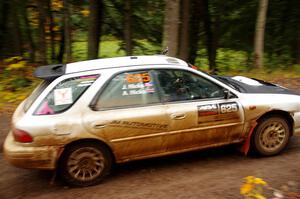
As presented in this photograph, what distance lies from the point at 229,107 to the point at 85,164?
7.52 ft

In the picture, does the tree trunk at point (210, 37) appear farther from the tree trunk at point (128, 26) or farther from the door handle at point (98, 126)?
the door handle at point (98, 126)

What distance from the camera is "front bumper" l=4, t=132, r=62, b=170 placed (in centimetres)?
514

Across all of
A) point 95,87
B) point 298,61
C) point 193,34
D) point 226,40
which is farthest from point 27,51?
point 95,87

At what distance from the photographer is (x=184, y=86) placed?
580 centimetres

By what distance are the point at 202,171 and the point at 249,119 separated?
1091 millimetres

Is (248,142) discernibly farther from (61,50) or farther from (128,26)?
(61,50)

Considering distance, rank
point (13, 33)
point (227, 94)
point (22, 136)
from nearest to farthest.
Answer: point (22, 136) < point (227, 94) < point (13, 33)

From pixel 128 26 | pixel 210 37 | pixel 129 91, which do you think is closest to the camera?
pixel 129 91

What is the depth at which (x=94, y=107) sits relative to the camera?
5.34 m

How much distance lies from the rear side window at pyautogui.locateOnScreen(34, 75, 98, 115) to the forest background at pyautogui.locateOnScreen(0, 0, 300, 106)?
336 inches

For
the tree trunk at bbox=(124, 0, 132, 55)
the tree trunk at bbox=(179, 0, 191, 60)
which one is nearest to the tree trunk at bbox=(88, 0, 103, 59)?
the tree trunk at bbox=(124, 0, 132, 55)

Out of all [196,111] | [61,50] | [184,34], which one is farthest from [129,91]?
[61,50]

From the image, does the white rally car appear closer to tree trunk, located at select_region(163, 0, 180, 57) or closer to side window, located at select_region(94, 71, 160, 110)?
side window, located at select_region(94, 71, 160, 110)

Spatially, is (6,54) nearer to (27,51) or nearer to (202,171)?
(27,51)
